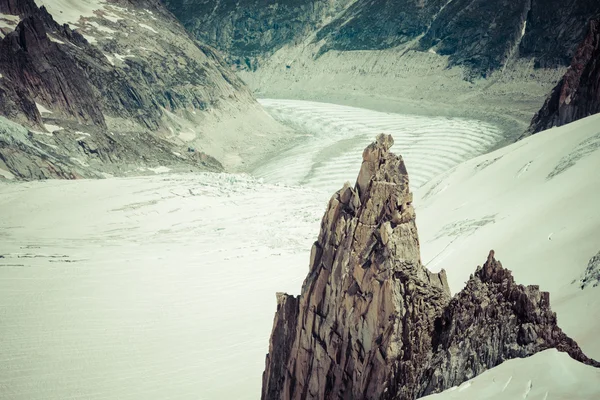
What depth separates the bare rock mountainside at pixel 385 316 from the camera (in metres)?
11.3

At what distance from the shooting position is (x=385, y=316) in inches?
508

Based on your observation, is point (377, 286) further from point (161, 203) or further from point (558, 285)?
point (161, 203)

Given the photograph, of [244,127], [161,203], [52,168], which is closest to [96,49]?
[244,127]

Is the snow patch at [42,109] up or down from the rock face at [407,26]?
down

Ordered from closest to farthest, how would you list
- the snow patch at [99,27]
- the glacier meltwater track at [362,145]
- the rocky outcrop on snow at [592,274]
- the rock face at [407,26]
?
the rocky outcrop on snow at [592,274] → the glacier meltwater track at [362,145] → the snow patch at [99,27] → the rock face at [407,26]

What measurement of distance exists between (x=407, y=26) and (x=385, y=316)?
118410 mm

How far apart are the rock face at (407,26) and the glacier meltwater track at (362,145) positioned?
2381 cm

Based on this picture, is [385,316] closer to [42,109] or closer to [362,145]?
[42,109]

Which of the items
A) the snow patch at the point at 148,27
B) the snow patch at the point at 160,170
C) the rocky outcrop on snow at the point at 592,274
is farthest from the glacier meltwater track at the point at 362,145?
the rocky outcrop on snow at the point at 592,274

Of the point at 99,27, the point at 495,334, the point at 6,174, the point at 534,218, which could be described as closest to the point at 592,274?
the point at 495,334

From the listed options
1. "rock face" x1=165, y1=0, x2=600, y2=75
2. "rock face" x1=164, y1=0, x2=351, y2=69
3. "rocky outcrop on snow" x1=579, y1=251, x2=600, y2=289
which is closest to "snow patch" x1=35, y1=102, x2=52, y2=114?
"rocky outcrop on snow" x1=579, y1=251, x2=600, y2=289

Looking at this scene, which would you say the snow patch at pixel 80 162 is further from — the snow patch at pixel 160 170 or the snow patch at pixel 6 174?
the snow patch at pixel 6 174

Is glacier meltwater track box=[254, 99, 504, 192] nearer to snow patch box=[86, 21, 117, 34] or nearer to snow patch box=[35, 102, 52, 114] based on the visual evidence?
snow patch box=[35, 102, 52, 114]

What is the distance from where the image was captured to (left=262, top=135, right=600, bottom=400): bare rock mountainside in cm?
1127
